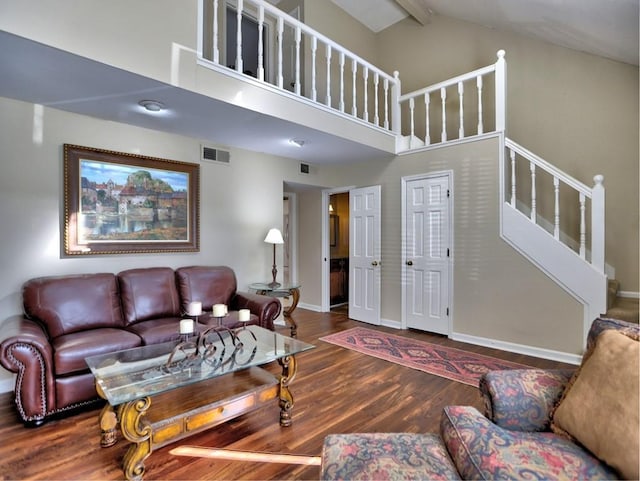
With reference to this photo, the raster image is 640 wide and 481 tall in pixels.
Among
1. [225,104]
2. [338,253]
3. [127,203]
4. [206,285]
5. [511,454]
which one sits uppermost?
[225,104]

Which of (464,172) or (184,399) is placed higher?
(464,172)

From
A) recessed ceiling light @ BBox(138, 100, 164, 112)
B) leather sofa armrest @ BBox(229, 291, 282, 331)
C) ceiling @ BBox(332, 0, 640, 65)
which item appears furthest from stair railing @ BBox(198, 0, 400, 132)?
leather sofa armrest @ BBox(229, 291, 282, 331)

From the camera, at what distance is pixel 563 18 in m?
3.47

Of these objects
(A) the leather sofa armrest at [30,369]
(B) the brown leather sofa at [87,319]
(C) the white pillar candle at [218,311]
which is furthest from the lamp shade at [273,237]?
(A) the leather sofa armrest at [30,369]

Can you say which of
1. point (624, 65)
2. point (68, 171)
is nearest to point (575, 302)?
point (624, 65)

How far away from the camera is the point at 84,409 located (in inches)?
95.4

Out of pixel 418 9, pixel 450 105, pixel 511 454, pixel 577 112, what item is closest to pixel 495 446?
pixel 511 454

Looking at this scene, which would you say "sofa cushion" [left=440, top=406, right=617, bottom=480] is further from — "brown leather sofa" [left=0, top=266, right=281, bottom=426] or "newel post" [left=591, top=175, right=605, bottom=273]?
"newel post" [left=591, top=175, right=605, bottom=273]

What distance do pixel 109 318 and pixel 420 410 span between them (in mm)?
2718

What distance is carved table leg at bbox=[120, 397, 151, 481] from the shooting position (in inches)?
64.1

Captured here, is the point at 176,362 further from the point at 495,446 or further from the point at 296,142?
the point at 296,142

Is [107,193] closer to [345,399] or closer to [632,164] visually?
[345,399]

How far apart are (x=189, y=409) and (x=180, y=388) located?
0.22 meters

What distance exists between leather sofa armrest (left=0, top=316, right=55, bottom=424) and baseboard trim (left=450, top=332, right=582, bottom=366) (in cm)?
402
